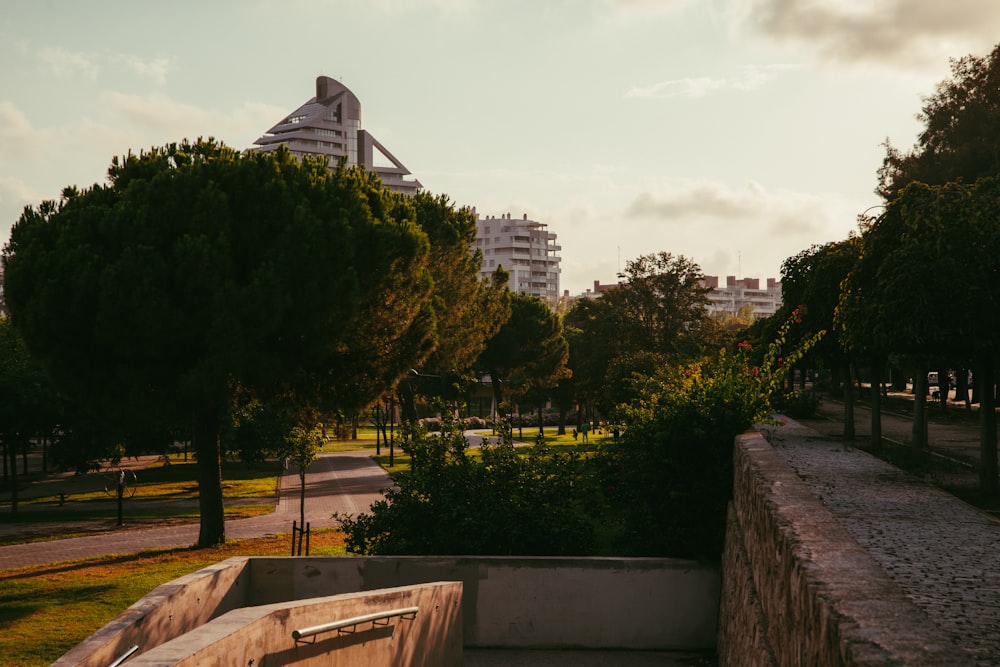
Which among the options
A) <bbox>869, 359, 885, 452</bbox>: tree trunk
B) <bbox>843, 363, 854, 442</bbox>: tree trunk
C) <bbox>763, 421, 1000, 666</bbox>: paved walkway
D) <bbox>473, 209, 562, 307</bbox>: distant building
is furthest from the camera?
<bbox>473, 209, 562, 307</bbox>: distant building

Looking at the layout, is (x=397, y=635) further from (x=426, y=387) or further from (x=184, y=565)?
(x=426, y=387)

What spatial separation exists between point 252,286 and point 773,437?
10.9 metres

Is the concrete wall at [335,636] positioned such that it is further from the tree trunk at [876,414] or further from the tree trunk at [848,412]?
the tree trunk at [848,412]

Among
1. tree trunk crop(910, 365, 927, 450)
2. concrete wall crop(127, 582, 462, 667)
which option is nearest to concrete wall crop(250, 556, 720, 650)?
concrete wall crop(127, 582, 462, 667)

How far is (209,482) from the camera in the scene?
2006 centimetres

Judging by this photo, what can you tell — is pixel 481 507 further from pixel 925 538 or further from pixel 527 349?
pixel 527 349

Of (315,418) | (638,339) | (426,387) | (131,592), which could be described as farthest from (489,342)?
(131,592)

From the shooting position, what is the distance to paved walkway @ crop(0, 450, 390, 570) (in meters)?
19.2

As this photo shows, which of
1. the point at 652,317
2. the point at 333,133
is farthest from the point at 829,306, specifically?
the point at 333,133

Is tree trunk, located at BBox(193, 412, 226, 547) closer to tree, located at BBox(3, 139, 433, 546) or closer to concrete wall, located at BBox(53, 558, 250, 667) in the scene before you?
tree, located at BBox(3, 139, 433, 546)

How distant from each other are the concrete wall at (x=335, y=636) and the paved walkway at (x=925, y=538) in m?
4.82

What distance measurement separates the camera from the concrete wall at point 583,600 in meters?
12.7

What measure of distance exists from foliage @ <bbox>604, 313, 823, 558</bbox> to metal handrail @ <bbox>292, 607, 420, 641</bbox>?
4697 millimetres

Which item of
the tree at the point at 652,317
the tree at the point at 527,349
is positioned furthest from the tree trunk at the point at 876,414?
the tree at the point at 527,349
